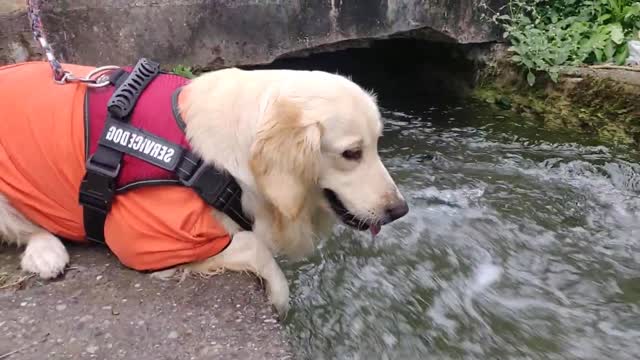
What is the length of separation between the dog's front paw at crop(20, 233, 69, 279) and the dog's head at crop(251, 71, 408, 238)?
2.81 ft

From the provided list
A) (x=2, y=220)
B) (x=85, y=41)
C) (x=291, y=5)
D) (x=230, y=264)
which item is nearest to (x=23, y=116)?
(x=2, y=220)

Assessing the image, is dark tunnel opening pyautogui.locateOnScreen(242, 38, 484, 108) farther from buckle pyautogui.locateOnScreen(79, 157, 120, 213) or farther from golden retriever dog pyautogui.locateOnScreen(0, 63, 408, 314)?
buckle pyautogui.locateOnScreen(79, 157, 120, 213)

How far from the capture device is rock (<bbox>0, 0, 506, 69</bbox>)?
150 inches

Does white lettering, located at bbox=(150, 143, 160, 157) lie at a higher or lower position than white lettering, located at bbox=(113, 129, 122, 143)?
lower

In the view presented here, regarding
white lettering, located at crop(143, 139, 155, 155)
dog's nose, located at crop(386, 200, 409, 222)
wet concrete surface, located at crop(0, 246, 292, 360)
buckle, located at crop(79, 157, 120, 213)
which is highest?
white lettering, located at crop(143, 139, 155, 155)

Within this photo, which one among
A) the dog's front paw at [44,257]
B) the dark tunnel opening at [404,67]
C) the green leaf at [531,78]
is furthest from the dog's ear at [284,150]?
the green leaf at [531,78]

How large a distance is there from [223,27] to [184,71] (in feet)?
1.47

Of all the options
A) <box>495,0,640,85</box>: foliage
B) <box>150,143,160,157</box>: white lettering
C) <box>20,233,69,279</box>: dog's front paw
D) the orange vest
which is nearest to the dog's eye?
the orange vest

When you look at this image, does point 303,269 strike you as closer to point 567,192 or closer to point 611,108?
point 567,192

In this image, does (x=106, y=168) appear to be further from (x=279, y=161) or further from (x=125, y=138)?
(x=279, y=161)

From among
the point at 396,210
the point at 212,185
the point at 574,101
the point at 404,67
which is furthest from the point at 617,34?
the point at 212,185

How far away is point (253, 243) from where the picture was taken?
236 cm

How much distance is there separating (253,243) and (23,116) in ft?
3.30

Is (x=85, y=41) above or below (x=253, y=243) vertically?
above
